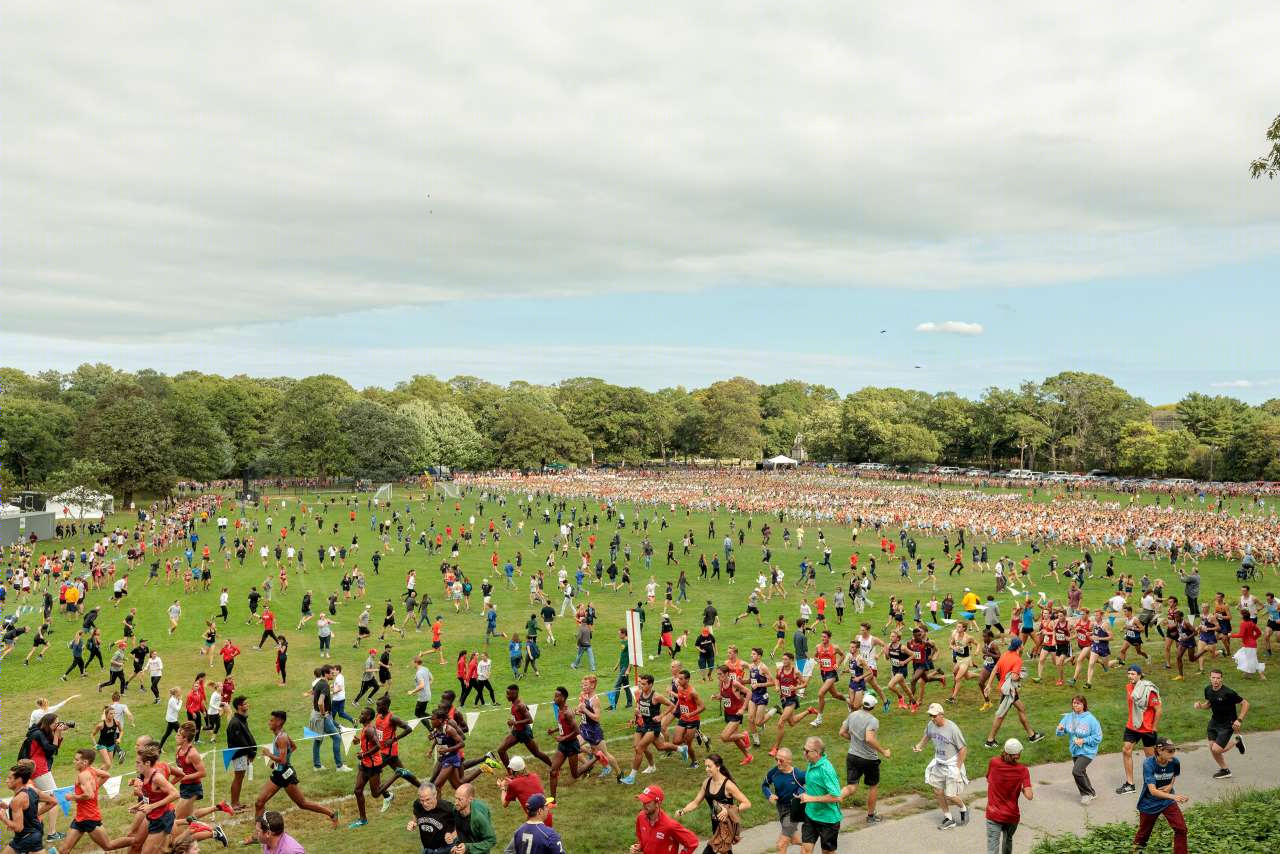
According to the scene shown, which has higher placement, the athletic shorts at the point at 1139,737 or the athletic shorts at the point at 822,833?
the athletic shorts at the point at 1139,737

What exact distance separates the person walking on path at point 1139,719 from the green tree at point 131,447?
68.4 meters

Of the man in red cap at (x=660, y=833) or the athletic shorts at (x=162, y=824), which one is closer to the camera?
the man in red cap at (x=660, y=833)

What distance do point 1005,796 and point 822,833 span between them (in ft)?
6.09

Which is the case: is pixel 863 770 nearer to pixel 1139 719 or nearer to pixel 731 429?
pixel 1139 719

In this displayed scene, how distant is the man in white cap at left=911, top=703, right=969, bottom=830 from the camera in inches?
376

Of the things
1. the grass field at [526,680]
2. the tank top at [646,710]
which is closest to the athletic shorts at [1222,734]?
the grass field at [526,680]

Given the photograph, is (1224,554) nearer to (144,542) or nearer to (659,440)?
(144,542)

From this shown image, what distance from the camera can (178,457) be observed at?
68.2m

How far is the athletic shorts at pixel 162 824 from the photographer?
8.81 metres

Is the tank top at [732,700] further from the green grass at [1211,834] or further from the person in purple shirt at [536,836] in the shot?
the person in purple shirt at [536,836]

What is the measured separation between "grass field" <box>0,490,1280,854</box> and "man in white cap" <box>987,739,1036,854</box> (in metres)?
2.50

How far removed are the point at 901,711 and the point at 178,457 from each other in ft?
226


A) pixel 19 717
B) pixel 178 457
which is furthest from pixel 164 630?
pixel 178 457

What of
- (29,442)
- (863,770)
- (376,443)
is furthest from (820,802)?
(29,442)
